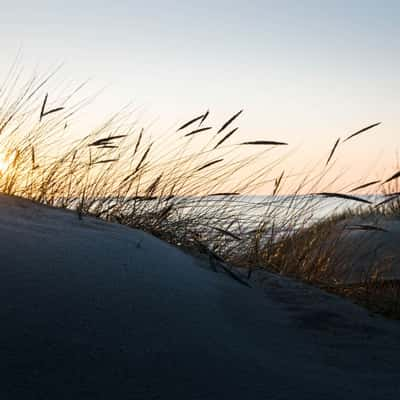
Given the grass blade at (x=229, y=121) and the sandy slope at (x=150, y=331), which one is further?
the grass blade at (x=229, y=121)

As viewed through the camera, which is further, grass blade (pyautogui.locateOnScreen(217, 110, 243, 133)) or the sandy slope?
grass blade (pyautogui.locateOnScreen(217, 110, 243, 133))

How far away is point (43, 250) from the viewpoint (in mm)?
1050

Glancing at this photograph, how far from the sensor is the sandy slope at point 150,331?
76 cm

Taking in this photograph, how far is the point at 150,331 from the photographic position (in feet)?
2.96

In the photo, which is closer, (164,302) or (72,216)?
(164,302)

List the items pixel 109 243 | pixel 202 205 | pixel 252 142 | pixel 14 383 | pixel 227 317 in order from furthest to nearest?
pixel 202 205, pixel 252 142, pixel 109 243, pixel 227 317, pixel 14 383

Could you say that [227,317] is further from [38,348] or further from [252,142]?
[252,142]

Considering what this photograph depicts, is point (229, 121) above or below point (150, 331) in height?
above

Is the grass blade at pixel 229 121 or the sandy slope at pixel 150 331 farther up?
the grass blade at pixel 229 121

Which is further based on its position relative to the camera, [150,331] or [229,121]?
[229,121]

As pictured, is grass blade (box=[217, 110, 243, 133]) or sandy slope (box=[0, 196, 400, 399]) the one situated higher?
grass blade (box=[217, 110, 243, 133])

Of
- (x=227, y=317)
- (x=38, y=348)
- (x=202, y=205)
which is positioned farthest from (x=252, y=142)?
(x=38, y=348)

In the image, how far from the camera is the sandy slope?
76 cm

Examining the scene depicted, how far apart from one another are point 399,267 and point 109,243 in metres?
1.89
